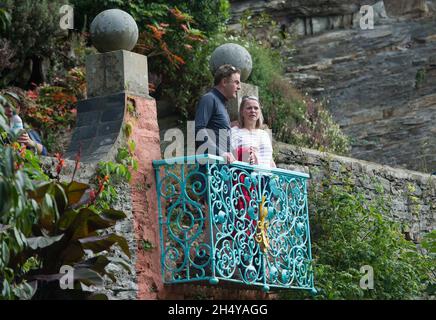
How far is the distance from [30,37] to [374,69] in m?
5.85

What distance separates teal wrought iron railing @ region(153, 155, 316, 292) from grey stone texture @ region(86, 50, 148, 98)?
0.73 meters

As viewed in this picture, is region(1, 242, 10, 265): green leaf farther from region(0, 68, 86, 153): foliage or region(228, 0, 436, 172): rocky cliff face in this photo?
region(228, 0, 436, 172): rocky cliff face

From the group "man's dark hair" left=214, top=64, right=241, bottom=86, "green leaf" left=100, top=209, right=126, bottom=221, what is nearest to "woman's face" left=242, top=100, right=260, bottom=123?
"man's dark hair" left=214, top=64, right=241, bottom=86

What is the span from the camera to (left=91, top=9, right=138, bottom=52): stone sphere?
32.7ft

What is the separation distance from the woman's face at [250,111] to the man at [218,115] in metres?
0.14

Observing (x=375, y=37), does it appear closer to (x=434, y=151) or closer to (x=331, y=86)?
(x=331, y=86)

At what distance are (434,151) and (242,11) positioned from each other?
13.9ft

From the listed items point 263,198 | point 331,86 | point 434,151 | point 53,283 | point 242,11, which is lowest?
point 53,283

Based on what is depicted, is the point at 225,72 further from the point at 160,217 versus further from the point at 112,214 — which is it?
the point at 112,214

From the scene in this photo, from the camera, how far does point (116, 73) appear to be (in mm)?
9906

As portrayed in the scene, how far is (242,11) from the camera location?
60.7 feet

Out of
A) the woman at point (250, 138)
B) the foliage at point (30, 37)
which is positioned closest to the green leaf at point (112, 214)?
the woman at point (250, 138)

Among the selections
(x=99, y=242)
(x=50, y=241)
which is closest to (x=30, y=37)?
(x=99, y=242)

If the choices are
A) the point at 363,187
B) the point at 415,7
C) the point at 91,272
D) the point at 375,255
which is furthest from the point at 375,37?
the point at 91,272
